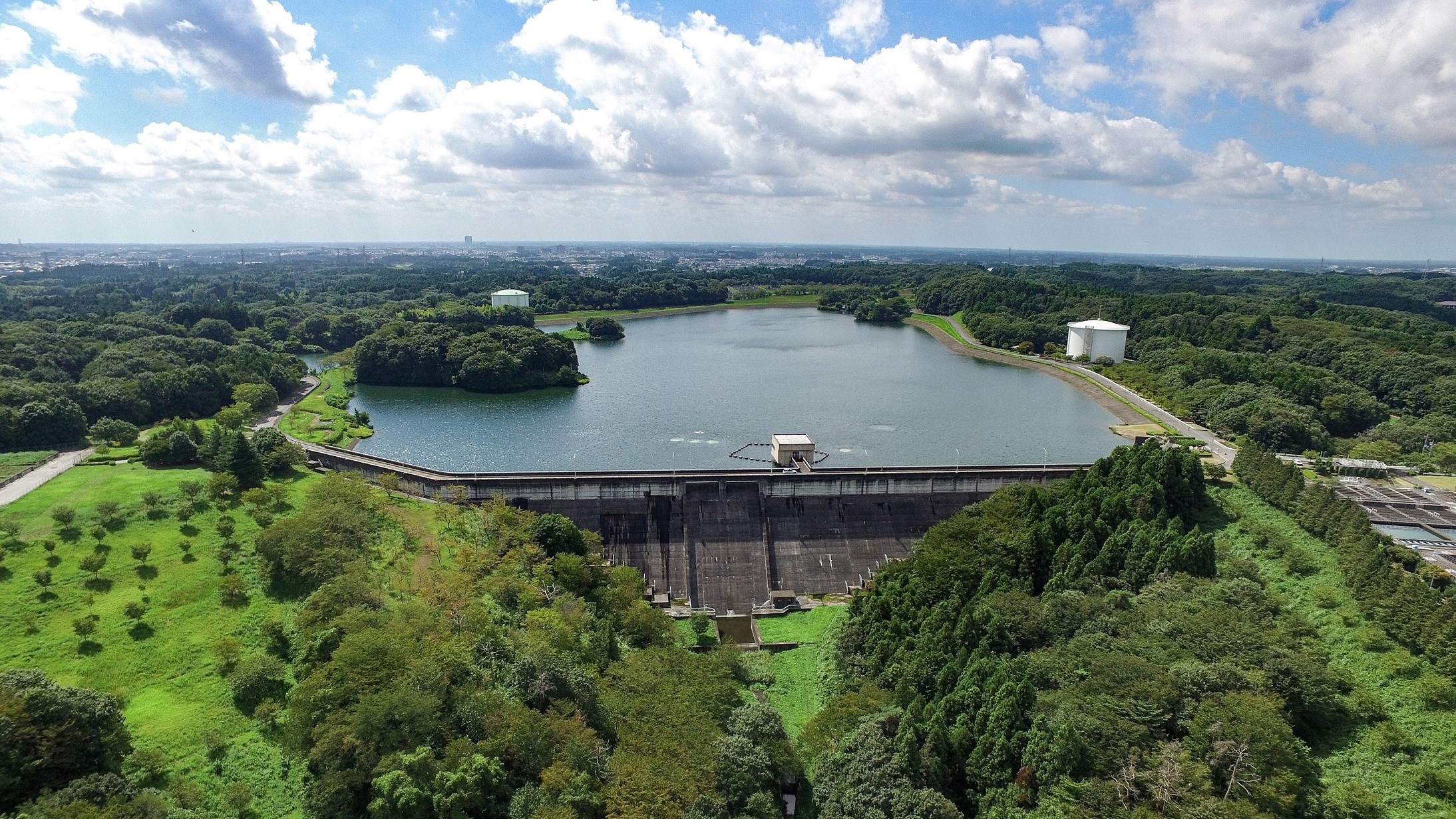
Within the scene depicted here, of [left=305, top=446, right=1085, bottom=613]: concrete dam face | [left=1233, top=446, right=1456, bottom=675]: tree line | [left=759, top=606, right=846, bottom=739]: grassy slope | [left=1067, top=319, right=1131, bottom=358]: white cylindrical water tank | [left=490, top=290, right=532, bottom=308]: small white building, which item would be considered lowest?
[left=759, top=606, right=846, bottom=739]: grassy slope

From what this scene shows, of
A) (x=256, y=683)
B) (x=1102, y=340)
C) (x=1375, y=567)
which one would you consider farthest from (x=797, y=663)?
(x=1102, y=340)

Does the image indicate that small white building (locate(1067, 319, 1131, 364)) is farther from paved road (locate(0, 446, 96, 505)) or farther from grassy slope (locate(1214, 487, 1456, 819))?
paved road (locate(0, 446, 96, 505))

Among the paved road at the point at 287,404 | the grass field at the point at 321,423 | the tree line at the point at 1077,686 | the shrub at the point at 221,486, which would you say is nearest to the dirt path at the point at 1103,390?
the tree line at the point at 1077,686

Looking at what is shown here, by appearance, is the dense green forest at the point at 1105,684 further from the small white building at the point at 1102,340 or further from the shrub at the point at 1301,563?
the small white building at the point at 1102,340

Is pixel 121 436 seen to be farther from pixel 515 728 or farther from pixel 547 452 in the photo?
pixel 515 728

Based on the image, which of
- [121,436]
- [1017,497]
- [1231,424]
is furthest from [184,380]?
[1231,424]

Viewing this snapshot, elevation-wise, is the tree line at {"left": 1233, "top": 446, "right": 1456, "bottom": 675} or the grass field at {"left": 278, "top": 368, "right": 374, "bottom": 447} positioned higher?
the tree line at {"left": 1233, "top": 446, "right": 1456, "bottom": 675}

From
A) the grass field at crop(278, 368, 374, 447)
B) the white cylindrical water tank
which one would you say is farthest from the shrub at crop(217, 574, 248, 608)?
the white cylindrical water tank

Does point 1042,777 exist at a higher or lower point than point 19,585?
lower
